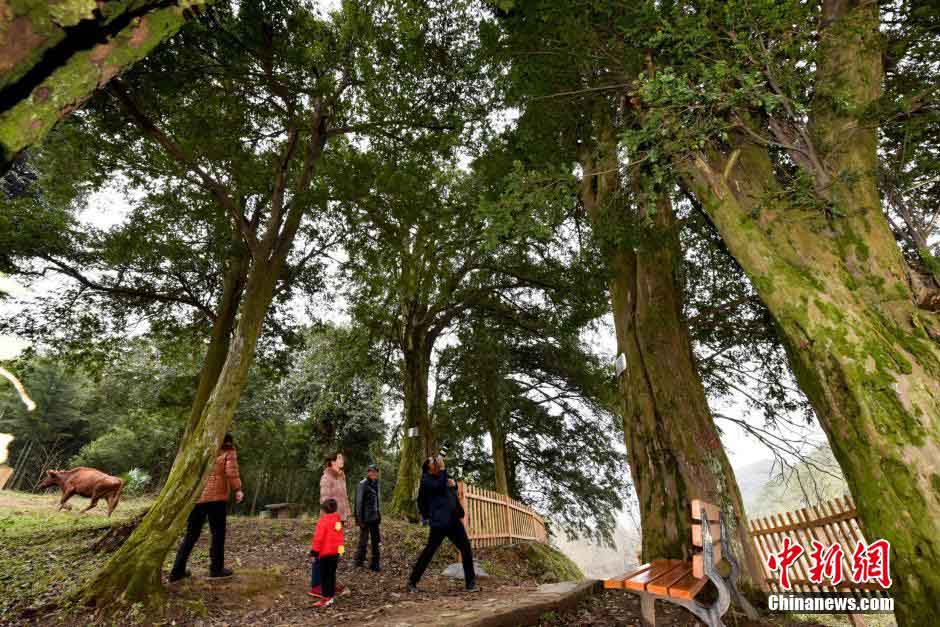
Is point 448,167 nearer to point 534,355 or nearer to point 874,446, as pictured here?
point 534,355

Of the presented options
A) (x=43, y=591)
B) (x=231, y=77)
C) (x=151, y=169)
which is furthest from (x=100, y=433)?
(x=231, y=77)

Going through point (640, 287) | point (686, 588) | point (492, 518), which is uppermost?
point (640, 287)

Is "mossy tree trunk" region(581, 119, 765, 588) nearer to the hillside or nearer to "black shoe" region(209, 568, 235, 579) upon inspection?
the hillside

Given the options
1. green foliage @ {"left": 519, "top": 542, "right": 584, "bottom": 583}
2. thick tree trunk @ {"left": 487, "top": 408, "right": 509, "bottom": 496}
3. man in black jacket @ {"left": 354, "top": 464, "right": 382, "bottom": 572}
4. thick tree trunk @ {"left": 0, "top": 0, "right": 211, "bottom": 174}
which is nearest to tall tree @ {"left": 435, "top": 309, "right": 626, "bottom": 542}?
thick tree trunk @ {"left": 487, "top": 408, "right": 509, "bottom": 496}

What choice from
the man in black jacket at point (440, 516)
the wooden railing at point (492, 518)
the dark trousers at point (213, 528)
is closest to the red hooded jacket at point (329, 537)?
the man in black jacket at point (440, 516)

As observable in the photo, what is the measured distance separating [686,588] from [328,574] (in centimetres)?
415

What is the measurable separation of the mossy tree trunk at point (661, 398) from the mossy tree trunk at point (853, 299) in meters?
1.18

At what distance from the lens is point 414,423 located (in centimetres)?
1214

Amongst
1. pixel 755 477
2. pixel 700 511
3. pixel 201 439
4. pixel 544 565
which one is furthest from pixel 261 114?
pixel 755 477

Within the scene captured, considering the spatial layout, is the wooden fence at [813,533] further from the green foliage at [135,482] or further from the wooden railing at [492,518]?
the green foliage at [135,482]

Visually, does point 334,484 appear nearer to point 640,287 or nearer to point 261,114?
point 640,287

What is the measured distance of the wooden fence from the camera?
19.3ft

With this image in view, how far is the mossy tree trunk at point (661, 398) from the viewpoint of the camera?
15.7 ft

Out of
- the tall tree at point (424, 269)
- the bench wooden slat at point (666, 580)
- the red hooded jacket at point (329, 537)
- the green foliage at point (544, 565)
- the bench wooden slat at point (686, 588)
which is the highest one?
the tall tree at point (424, 269)
